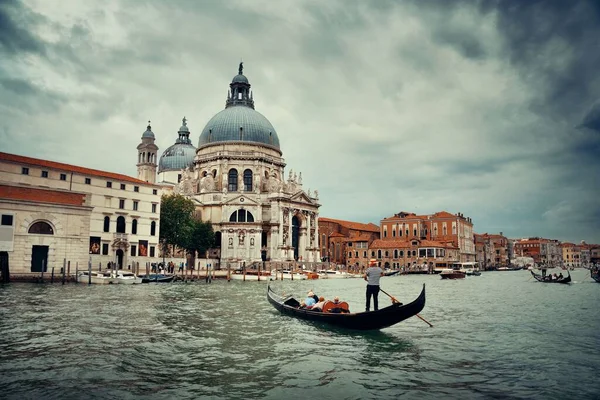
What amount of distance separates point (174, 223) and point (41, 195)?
1943 cm

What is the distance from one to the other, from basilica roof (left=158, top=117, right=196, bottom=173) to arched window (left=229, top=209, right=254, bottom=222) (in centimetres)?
2264

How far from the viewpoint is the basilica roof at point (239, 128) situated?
67.6 meters

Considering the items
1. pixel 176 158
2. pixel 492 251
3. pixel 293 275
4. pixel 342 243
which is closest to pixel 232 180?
pixel 293 275

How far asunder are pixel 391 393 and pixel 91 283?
27.8 m

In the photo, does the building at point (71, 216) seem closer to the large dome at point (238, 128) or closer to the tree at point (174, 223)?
the tree at point (174, 223)

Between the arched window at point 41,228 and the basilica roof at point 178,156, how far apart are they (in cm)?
4989

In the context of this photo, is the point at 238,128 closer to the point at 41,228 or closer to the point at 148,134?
the point at 148,134

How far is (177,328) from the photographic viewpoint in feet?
49.2

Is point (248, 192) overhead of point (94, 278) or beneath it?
overhead

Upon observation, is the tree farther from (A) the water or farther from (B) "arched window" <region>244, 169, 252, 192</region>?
(A) the water

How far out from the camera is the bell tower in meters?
72.2

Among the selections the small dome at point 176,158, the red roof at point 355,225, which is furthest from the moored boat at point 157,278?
the red roof at point 355,225

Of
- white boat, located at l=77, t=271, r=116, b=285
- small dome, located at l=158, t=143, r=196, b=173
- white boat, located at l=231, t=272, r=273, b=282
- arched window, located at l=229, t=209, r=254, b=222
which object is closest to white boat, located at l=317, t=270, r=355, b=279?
white boat, located at l=231, t=272, r=273, b=282

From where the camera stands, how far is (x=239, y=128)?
6762 cm
